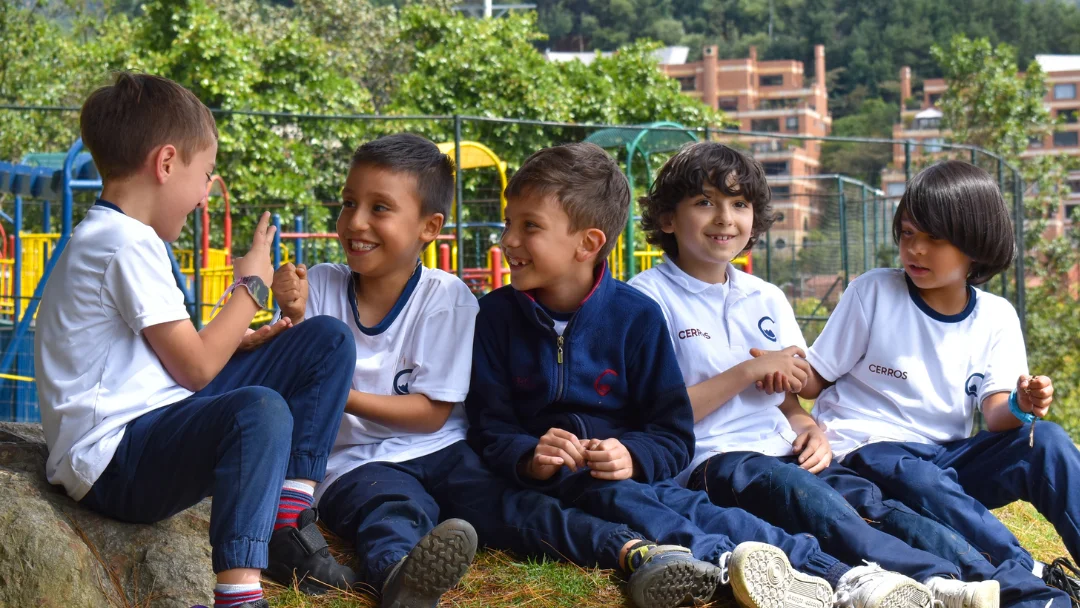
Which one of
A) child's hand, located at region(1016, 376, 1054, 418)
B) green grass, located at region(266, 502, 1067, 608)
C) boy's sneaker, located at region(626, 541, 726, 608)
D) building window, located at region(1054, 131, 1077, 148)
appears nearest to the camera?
A: boy's sneaker, located at region(626, 541, 726, 608)

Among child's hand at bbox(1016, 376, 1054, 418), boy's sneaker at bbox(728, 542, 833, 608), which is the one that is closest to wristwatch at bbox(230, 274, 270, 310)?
boy's sneaker at bbox(728, 542, 833, 608)

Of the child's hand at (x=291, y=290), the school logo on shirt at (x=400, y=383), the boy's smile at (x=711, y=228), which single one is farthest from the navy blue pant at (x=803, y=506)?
the child's hand at (x=291, y=290)

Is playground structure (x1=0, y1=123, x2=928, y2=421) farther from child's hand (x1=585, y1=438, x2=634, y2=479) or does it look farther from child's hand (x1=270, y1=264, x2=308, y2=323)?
child's hand (x1=585, y1=438, x2=634, y2=479)

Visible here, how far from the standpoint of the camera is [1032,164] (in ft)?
55.0

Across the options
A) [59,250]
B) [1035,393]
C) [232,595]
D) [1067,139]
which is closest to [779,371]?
[1035,393]

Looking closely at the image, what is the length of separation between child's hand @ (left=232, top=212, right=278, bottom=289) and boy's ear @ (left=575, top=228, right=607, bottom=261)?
793 millimetres

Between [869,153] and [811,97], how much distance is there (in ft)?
67.2

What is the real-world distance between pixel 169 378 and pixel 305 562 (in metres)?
0.50

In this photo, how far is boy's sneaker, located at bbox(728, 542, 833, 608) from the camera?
2137mm

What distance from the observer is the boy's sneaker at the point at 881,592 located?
7.11ft

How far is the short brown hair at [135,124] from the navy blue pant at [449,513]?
2.82 feet

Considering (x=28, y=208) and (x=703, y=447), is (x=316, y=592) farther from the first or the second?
(x=28, y=208)

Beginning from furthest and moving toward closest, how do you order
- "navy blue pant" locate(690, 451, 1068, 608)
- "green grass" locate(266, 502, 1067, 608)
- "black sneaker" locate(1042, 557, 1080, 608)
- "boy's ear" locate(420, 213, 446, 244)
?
"boy's ear" locate(420, 213, 446, 244), "black sneaker" locate(1042, 557, 1080, 608), "navy blue pant" locate(690, 451, 1068, 608), "green grass" locate(266, 502, 1067, 608)

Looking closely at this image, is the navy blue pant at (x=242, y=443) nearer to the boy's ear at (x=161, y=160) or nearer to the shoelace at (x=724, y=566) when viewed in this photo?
the boy's ear at (x=161, y=160)
